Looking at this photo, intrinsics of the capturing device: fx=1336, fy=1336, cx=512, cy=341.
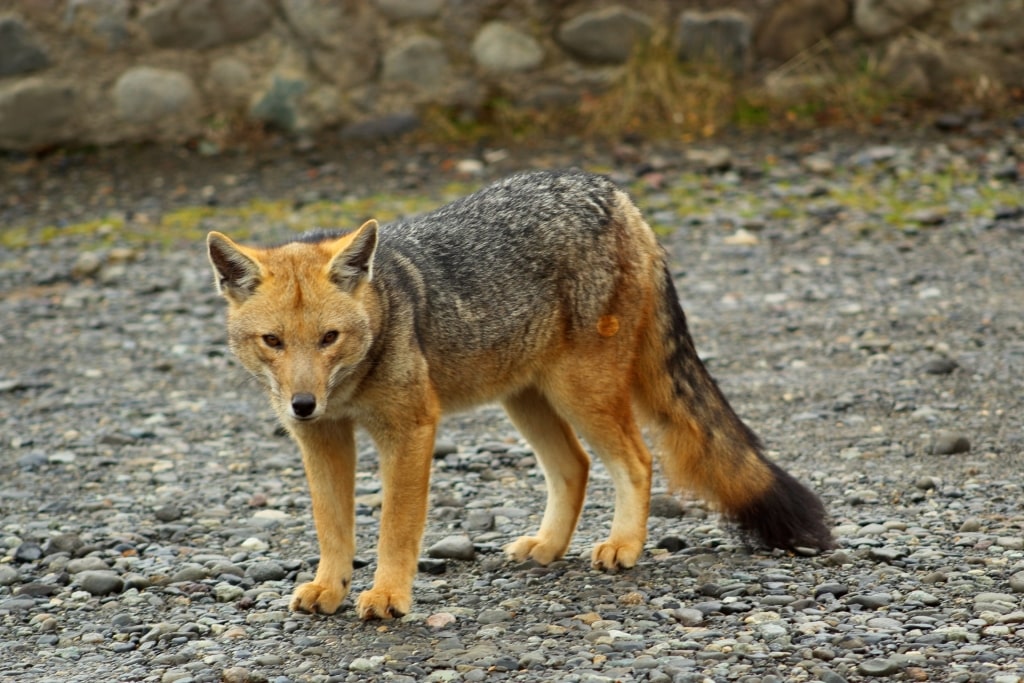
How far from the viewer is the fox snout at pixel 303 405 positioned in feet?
12.7

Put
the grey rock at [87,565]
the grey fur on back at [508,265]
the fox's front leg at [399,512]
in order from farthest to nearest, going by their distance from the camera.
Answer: the grey rock at [87,565]
the grey fur on back at [508,265]
the fox's front leg at [399,512]

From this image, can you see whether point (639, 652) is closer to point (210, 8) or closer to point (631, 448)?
point (631, 448)

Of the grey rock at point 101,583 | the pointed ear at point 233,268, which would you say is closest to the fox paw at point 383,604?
Answer: the grey rock at point 101,583

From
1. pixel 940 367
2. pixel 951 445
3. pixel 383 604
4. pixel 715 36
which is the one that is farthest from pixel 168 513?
pixel 715 36

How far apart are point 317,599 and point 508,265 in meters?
1.32

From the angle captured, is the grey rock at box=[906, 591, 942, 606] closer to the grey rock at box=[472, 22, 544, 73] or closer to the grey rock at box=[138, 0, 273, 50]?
the grey rock at box=[472, 22, 544, 73]

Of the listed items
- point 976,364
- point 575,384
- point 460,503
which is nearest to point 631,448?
point 575,384

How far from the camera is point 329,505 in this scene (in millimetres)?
4375

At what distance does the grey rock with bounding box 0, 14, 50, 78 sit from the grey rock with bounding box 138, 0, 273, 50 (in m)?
0.80

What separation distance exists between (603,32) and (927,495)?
19.9 ft

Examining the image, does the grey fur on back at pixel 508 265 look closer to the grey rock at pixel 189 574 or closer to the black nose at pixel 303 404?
the black nose at pixel 303 404

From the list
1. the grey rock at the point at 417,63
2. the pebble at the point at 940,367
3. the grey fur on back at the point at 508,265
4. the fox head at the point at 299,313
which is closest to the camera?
the fox head at the point at 299,313

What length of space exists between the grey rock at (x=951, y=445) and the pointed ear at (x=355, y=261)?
2.58 metres

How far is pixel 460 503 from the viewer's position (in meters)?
5.41
